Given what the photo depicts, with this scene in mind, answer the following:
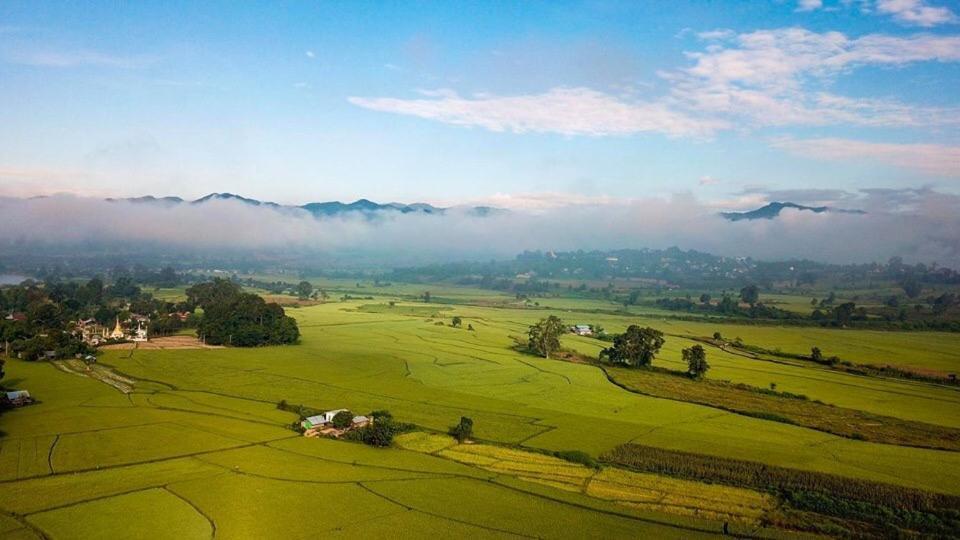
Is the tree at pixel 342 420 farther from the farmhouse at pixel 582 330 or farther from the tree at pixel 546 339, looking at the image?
the farmhouse at pixel 582 330

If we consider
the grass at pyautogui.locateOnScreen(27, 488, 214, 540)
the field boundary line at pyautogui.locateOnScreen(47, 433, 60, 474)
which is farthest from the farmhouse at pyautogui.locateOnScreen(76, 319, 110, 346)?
the grass at pyautogui.locateOnScreen(27, 488, 214, 540)

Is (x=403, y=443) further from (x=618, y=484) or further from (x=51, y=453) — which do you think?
(x=51, y=453)

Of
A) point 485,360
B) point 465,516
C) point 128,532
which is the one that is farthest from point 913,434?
point 128,532

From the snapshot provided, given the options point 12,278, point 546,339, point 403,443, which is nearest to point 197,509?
point 403,443

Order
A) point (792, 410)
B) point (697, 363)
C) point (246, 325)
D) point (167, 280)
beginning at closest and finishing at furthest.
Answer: point (792, 410), point (697, 363), point (246, 325), point (167, 280)

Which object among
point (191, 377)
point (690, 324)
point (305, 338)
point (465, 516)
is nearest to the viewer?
point (465, 516)

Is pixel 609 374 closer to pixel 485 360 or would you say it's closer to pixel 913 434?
pixel 485 360
